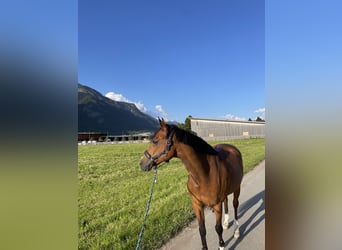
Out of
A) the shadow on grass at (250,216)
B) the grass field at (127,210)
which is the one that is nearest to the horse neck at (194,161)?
the grass field at (127,210)

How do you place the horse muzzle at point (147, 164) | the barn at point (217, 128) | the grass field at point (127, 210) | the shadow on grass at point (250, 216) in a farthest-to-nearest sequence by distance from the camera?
the barn at point (217, 128)
the shadow on grass at point (250, 216)
the grass field at point (127, 210)
the horse muzzle at point (147, 164)

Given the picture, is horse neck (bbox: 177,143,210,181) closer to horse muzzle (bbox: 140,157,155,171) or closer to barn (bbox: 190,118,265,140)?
horse muzzle (bbox: 140,157,155,171)

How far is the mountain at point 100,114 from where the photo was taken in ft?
6.06

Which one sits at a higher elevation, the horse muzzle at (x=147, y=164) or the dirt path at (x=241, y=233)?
the horse muzzle at (x=147, y=164)

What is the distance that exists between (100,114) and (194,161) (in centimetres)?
227

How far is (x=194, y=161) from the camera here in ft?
10.3

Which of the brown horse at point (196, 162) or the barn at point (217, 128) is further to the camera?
the barn at point (217, 128)

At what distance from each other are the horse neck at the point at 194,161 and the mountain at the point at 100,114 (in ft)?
1.64

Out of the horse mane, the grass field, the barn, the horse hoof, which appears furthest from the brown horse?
the barn

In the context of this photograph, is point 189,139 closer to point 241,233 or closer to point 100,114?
point 100,114

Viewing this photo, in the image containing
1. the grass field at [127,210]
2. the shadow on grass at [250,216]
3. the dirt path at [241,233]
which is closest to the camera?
the dirt path at [241,233]

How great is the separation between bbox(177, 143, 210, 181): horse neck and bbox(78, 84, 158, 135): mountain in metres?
0.50

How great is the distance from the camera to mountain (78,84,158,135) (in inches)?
72.7

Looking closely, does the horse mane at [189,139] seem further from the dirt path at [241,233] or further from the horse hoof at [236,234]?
the horse hoof at [236,234]
